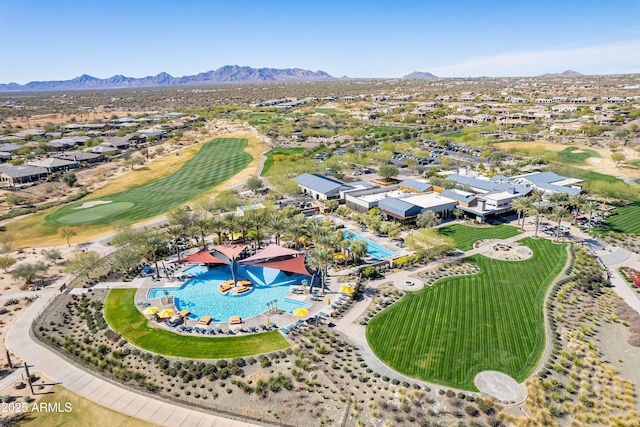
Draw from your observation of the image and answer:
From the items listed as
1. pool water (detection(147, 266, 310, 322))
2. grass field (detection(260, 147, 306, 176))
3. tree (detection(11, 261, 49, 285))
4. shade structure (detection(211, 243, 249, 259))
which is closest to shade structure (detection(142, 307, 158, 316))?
pool water (detection(147, 266, 310, 322))

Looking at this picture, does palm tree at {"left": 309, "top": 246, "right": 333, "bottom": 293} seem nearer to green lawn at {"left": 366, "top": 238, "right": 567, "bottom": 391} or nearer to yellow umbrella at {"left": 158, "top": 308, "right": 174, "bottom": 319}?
green lawn at {"left": 366, "top": 238, "right": 567, "bottom": 391}

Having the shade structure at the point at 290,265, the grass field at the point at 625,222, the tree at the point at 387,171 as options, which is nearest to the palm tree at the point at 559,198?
the grass field at the point at 625,222

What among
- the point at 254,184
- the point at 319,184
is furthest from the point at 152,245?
the point at 319,184

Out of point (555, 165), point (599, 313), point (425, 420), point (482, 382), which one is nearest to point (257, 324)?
point (425, 420)

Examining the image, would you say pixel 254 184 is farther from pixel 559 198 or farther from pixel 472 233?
pixel 559 198

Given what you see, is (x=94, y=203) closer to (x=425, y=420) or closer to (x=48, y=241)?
(x=48, y=241)

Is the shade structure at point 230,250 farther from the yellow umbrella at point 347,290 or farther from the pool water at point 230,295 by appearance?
the yellow umbrella at point 347,290
